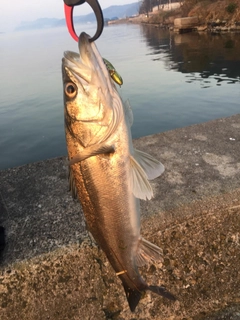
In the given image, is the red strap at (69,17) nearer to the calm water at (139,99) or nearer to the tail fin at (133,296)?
the tail fin at (133,296)

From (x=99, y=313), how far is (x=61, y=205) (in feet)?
3.76

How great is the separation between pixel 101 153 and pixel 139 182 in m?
0.35

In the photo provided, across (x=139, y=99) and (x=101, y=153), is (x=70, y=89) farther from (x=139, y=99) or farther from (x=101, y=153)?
(x=139, y=99)

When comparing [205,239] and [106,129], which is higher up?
[106,129]

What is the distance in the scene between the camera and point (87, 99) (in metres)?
2.12

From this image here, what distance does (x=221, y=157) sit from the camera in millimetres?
3744

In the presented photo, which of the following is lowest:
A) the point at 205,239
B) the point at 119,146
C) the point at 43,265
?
the point at 205,239

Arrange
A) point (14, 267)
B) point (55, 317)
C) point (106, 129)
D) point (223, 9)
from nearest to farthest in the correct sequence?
point (106, 129), point (14, 267), point (55, 317), point (223, 9)

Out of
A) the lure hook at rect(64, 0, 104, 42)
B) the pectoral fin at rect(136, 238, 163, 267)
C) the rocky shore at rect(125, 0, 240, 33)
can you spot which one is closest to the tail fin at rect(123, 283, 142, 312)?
the pectoral fin at rect(136, 238, 163, 267)

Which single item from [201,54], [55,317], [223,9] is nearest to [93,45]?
[55,317]

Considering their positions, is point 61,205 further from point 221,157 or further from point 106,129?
point 221,157

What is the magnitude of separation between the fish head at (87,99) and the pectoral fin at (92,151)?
0.05m

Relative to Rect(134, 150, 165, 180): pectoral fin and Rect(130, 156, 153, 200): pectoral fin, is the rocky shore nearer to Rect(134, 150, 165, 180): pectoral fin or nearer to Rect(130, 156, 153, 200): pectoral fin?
Rect(134, 150, 165, 180): pectoral fin

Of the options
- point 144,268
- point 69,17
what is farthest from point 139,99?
point 69,17
